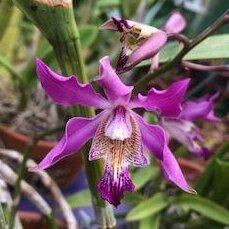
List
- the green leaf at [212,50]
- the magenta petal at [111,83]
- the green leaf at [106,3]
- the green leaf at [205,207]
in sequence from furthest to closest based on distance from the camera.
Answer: the green leaf at [106,3] → the green leaf at [205,207] → the green leaf at [212,50] → the magenta petal at [111,83]

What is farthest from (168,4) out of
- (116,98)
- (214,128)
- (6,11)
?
(116,98)

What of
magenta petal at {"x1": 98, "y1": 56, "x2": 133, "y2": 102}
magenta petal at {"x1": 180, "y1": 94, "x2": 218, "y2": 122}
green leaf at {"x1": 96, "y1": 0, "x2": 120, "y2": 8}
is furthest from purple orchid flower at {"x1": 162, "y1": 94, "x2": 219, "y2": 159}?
green leaf at {"x1": 96, "y1": 0, "x2": 120, "y2": 8}

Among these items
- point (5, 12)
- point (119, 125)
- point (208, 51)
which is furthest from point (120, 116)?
point (5, 12)

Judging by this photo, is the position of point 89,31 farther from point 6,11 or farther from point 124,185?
point 124,185

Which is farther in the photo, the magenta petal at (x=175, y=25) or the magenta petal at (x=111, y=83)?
the magenta petal at (x=175, y=25)

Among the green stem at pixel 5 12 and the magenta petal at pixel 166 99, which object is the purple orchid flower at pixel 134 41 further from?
the green stem at pixel 5 12

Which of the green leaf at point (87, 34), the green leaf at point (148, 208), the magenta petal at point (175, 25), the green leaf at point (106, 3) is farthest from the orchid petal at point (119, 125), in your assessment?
the green leaf at point (106, 3)


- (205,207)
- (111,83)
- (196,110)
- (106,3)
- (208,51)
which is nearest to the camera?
(111,83)

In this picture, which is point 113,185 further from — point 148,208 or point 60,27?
point 148,208
